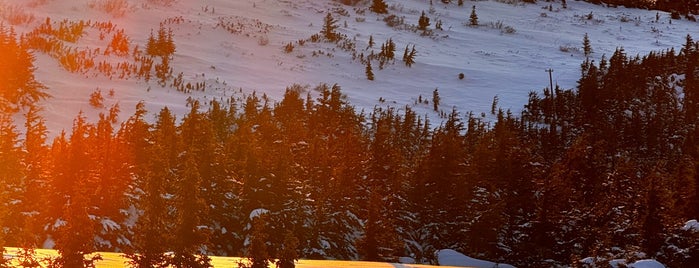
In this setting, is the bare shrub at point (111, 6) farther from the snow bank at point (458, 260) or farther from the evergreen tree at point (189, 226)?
the evergreen tree at point (189, 226)

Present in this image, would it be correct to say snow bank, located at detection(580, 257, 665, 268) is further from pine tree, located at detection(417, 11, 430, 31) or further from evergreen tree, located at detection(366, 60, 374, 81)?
pine tree, located at detection(417, 11, 430, 31)

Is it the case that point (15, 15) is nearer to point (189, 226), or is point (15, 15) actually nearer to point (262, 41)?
point (262, 41)

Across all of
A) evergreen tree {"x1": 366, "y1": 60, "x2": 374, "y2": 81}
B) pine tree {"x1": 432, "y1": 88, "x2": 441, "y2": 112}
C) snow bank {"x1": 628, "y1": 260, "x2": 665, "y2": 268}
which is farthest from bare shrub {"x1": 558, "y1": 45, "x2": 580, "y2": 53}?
snow bank {"x1": 628, "y1": 260, "x2": 665, "y2": 268}

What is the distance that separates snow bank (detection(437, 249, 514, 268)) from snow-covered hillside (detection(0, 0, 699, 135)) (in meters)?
Result: 15.0

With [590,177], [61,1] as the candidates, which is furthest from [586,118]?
[61,1]

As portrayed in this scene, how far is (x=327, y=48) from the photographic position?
4481 centimetres

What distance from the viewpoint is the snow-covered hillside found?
105 feet

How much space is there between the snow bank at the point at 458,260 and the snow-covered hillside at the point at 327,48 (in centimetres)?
1502

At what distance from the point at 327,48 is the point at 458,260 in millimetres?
27138

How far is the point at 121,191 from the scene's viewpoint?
1773cm

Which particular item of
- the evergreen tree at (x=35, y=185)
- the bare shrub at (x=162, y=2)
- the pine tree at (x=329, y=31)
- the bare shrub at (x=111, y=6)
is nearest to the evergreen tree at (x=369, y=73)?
the pine tree at (x=329, y=31)

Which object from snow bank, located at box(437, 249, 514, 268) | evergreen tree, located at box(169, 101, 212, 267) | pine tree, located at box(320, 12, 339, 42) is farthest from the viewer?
pine tree, located at box(320, 12, 339, 42)

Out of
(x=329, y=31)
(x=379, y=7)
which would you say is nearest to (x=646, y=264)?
(x=329, y=31)

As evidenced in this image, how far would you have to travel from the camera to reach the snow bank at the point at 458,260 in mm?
20125
